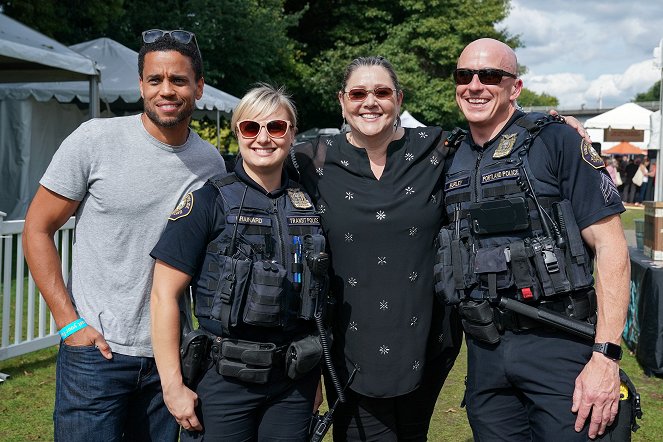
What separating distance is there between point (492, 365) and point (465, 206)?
0.66m

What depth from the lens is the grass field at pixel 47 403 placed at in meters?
4.40

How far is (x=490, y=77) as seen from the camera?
2768 millimetres

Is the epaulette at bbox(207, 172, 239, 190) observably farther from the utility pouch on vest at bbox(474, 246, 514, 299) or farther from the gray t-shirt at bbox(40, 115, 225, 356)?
the utility pouch on vest at bbox(474, 246, 514, 299)

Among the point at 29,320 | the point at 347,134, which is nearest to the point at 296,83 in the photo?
the point at 29,320

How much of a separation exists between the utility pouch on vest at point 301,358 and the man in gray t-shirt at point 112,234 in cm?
56

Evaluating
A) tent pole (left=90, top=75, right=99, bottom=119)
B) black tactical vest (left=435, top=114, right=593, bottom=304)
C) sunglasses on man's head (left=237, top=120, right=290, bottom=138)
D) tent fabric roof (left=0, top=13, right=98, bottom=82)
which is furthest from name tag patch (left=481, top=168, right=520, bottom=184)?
tent pole (left=90, top=75, right=99, bottom=119)

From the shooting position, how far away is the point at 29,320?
5773 millimetres

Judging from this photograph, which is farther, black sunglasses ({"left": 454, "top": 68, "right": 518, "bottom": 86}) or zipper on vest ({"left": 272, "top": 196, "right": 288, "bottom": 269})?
black sunglasses ({"left": 454, "top": 68, "right": 518, "bottom": 86})

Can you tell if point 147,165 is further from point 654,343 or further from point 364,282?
point 654,343

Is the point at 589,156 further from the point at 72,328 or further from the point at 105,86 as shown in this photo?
the point at 105,86

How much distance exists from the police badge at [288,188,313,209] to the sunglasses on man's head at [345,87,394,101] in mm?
542

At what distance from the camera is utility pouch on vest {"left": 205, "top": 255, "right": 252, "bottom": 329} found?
2378mm

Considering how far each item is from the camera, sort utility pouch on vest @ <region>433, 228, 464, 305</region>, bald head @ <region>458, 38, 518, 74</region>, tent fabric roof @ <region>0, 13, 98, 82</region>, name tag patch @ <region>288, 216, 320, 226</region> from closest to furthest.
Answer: name tag patch @ <region>288, 216, 320, 226</region> → utility pouch on vest @ <region>433, 228, 464, 305</region> → bald head @ <region>458, 38, 518, 74</region> → tent fabric roof @ <region>0, 13, 98, 82</region>

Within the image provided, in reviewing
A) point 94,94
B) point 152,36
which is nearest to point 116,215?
point 152,36
